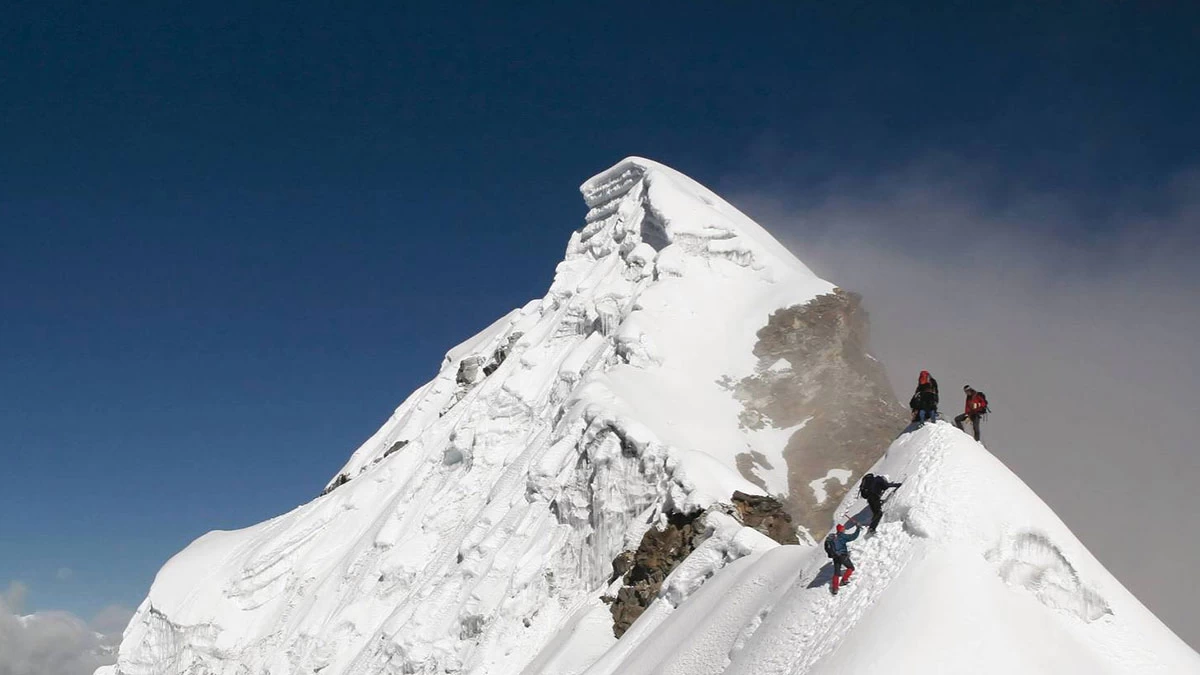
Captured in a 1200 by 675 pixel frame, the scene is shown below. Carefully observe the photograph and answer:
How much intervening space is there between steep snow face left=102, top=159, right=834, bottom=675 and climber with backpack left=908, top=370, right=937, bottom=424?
7.46 metres

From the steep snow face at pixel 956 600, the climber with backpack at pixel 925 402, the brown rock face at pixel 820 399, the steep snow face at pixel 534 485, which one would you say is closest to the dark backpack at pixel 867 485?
the steep snow face at pixel 956 600

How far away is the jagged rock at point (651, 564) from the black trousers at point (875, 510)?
15.2 meters

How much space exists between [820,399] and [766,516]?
13.8 meters

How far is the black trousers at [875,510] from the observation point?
1645cm

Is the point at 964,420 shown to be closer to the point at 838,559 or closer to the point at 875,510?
the point at 875,510

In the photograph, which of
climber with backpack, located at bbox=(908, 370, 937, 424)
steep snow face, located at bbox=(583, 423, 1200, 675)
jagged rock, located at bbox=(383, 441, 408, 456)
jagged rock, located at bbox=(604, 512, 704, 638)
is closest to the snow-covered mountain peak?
jagged rock, located at bbox=(383, 441, 408, 456)

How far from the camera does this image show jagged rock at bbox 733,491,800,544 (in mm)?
32188

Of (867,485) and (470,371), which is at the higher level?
(470,371)

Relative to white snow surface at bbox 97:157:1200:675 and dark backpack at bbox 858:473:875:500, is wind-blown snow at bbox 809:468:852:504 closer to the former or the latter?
white snow surface at bbox 97:157:1200:675

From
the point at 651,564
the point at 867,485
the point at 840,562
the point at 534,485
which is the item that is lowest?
the point at 840,562

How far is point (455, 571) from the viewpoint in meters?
41.6

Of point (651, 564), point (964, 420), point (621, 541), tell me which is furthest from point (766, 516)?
point (964, 420)

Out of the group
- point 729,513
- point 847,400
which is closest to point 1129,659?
point 729,513

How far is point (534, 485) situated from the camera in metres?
41.3
